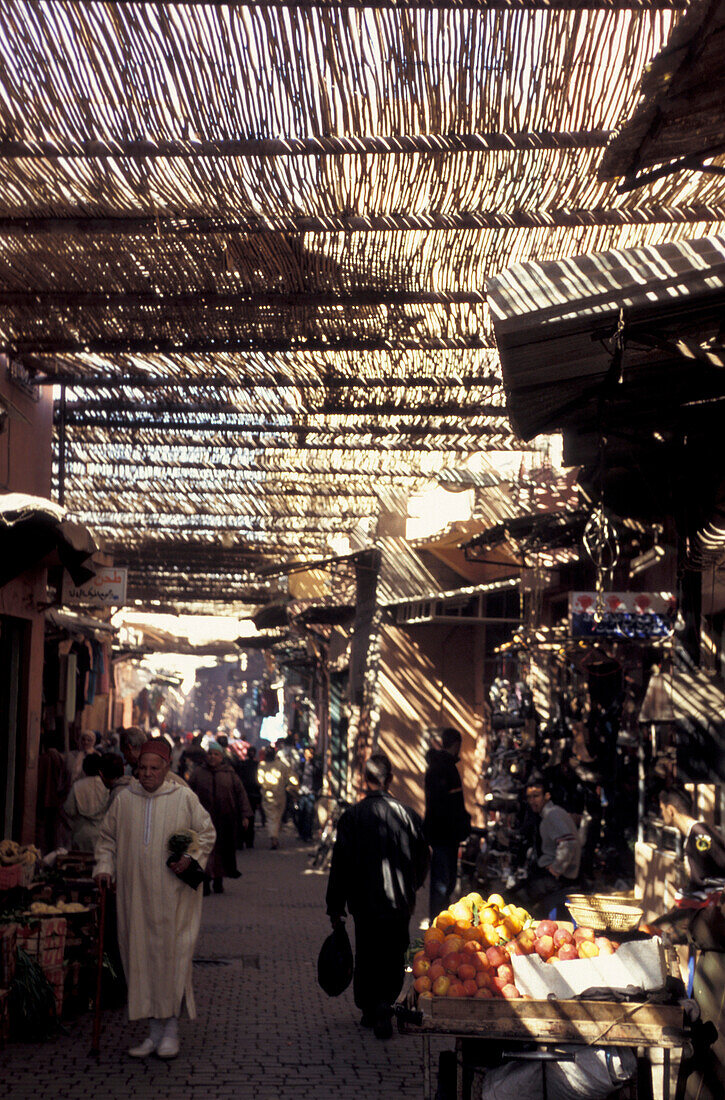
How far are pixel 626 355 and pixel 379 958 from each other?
4326 mm

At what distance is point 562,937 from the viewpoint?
5.55 m

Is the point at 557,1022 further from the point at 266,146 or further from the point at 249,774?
the point at 249,774

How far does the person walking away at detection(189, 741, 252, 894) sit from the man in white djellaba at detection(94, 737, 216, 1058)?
24.2ft

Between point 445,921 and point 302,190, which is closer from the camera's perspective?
point 445,921

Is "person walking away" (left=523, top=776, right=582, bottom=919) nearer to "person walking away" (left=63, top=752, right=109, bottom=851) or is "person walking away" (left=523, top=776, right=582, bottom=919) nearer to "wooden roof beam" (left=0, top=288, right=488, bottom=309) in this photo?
"person walking away" (left=63, top=752, right=109, bottom=851)

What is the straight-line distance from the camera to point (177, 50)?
5770 millimetres

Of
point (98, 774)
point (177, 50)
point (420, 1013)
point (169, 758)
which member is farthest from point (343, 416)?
point (420, 1013)

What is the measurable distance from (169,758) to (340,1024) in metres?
2.30

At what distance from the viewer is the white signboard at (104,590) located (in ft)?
53.5

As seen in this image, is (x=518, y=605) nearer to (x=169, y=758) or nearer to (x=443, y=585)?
(x=443, y=585)

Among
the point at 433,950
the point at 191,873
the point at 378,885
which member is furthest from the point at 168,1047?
the point at 433,950

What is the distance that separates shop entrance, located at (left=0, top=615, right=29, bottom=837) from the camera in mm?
12664

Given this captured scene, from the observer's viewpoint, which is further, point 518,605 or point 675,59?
point 518,605

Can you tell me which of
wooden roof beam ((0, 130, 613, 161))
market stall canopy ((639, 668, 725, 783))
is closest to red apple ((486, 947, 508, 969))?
wooden roof beam ((0, 130, 613, 161))
